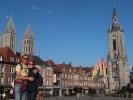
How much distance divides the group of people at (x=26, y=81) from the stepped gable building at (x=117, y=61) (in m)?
119

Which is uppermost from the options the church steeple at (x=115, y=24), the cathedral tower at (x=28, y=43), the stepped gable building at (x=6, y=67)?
the church steeple at (x=115, y=24)

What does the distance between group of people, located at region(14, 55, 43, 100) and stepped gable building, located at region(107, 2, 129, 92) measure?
119 m

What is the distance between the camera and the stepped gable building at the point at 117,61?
12531cm

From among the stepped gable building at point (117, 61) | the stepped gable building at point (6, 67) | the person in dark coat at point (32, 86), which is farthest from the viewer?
the stepped gable building at point (117, 61)

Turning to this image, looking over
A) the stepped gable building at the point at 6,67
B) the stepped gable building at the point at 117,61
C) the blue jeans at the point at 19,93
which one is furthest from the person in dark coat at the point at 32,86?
the stepped gable building at the point at 117,61

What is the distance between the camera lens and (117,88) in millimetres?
123125

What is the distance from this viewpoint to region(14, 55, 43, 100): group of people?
668 centimetres

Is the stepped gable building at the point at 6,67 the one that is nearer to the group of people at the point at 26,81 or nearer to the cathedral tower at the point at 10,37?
the cathedral tower at the point at 10,37

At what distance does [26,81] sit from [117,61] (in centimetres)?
12307

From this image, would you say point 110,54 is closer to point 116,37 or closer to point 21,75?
point 116,37

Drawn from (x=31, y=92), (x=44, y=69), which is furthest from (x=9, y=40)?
(x=31, y=92)

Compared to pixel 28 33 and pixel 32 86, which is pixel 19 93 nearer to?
pixel 32 86

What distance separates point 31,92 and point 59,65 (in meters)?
91.9

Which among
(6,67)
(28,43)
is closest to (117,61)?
(28,43)
